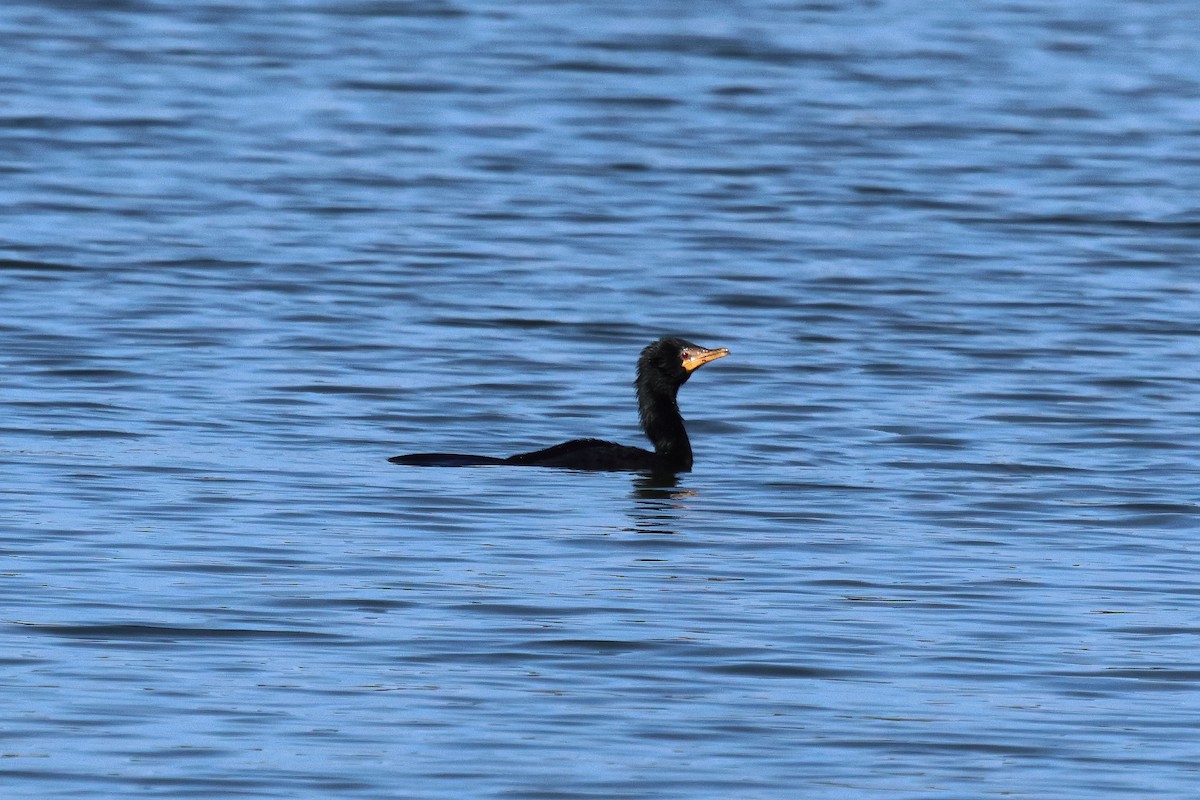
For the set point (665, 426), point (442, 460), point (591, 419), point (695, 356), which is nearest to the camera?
point (442, 460)

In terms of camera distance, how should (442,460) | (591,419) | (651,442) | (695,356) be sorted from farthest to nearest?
(591,419) → (695,356) → (651,442) → (442,460)

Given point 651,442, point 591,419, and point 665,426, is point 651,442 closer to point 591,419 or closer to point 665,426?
point 665,426

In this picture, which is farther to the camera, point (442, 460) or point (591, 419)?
point (591, 419)

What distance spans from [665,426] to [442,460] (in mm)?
1442

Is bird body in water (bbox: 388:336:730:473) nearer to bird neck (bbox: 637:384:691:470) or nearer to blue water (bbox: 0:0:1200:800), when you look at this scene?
bird neck (bbox: 637:384:691:470)

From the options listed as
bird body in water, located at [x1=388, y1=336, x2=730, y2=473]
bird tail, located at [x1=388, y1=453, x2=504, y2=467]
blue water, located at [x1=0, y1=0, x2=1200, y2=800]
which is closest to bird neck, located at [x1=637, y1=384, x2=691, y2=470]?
bird body in water, located at [x1=388, y1=336, x2=730, y2=473]

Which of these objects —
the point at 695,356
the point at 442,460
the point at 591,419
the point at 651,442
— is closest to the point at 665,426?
the point at 651,442

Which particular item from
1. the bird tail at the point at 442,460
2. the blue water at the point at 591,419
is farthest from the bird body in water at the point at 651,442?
the blue water at the point at 591,419

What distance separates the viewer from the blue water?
8352 mm

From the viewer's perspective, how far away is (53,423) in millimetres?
14523

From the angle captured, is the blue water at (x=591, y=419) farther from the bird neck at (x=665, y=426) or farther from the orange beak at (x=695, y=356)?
the orange beak at (x=695, y=356)

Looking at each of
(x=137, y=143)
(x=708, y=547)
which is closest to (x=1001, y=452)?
(x=708, y=547)

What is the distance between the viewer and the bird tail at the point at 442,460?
43.8 ft

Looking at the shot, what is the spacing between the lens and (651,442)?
47.3ft
